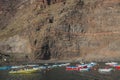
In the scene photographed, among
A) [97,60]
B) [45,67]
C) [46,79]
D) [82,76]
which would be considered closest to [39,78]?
[46,79]

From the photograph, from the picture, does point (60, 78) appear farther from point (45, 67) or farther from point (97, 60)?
point (97, 60)

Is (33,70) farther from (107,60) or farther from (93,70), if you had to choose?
(107,60)

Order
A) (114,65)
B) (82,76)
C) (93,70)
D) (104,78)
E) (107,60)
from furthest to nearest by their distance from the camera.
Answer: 1. (107,60)
2. (114,65)
3. (93,70)
4. (82,76)
5. (104,78)

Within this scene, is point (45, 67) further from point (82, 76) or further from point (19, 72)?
point (82, 76)

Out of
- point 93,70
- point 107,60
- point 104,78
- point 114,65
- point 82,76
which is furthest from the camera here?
point 107,60

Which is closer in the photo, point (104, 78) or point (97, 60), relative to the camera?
point (104, 78)

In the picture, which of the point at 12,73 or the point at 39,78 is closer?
the point at 39,78

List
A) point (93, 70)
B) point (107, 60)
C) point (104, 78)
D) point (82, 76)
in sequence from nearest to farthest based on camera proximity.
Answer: point (104, 78) → point (82, 76) → point (93, 70) → point (107, 60)

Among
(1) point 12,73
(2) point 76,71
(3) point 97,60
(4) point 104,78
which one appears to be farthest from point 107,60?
(4) point 104,78
